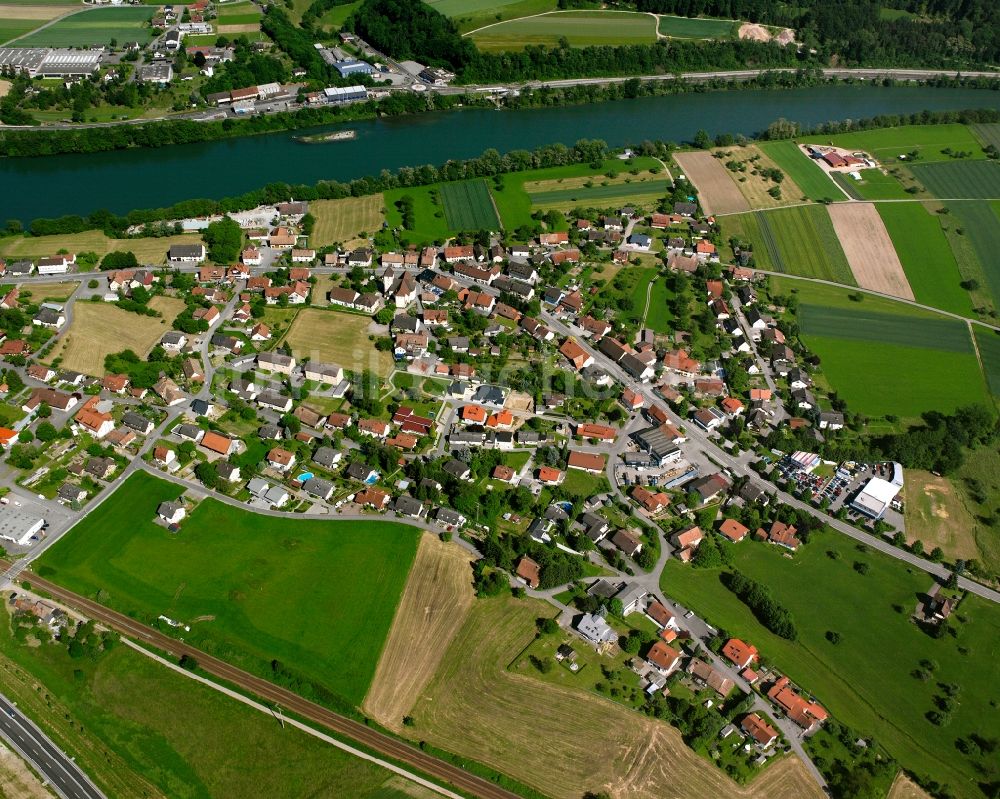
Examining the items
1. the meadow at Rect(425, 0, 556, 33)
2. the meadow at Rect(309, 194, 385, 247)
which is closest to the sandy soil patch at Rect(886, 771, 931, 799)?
the meadow at Rect(309, 194, 385, 247)

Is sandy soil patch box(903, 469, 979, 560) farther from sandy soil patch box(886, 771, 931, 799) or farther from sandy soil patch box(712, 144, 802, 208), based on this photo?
sandy soil patch box(712, 144, 802, 208)

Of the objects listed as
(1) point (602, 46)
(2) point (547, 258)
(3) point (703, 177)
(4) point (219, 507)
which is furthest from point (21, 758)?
(1) point (602, 46)

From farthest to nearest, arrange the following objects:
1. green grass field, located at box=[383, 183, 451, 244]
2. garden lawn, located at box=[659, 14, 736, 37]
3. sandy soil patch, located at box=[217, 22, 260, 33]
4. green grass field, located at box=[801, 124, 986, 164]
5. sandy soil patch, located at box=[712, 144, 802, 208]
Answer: garden lawn, located at box=[659, 14, 736, 37] → sandy soil patch, located at box=[217, 22, 260, 33] → green grass field, located at box=[801, 124, 986, 164] → sandy soil patch, located at box=[712, 144, 802, 208] → green grass field, located at box=[383, 183, 451, 244]

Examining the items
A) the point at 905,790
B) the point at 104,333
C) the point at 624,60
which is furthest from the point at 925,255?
the point at 104,333

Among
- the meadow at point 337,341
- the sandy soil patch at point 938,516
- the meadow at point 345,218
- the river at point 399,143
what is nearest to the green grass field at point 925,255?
the sandy soil patch at point 938,516

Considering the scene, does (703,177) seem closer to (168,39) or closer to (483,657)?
(483,657)

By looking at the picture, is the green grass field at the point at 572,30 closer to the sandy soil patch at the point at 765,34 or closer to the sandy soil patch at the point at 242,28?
the sandy soil patch at the point at 765,34

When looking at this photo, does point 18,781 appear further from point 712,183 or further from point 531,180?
point 712,183
